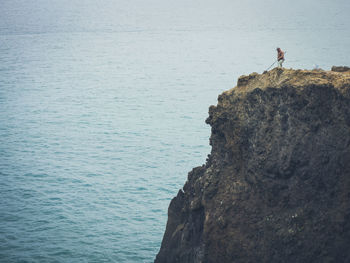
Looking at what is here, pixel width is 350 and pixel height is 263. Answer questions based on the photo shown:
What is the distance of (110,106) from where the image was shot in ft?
255

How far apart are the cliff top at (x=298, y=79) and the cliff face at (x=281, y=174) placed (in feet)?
0.09

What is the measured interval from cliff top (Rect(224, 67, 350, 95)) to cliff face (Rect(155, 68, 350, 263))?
3 cm

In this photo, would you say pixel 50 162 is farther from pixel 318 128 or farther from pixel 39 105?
pixel 318 128

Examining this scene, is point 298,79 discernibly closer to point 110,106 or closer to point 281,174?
point 281,174

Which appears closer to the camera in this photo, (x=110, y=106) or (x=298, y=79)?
(x=298, y=79)

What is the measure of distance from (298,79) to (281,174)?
103 inches

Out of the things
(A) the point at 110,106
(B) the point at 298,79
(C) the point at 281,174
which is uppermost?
(A) the point at 110,106

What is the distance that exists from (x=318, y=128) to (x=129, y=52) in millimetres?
117277

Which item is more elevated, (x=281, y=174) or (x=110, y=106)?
(x=110, y=106)

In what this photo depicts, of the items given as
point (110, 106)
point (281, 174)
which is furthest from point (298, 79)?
point (110, 106)

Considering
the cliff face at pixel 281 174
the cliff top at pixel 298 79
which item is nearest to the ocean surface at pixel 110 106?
the cliff face at pixel 281 174

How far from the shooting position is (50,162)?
49.5m

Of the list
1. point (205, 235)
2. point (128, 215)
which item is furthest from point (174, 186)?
point (205, 235)

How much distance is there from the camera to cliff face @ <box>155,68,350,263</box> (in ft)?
38.3
